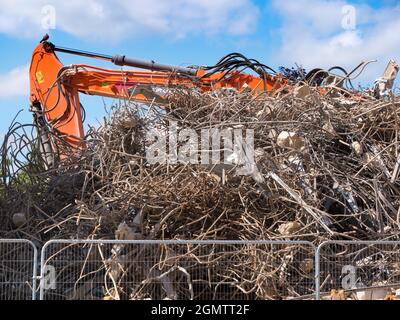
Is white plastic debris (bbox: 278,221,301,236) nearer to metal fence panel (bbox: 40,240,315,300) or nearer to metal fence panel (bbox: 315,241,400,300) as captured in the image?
metal fence panel (bbox: 40,240,315,300)

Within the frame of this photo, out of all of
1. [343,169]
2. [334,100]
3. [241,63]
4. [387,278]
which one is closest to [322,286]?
[387,278]

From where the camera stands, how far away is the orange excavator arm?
1056 cm

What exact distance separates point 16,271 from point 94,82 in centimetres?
441

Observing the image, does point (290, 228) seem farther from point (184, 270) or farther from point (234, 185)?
point (184, 270)

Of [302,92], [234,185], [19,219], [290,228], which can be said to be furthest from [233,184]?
[19,219]

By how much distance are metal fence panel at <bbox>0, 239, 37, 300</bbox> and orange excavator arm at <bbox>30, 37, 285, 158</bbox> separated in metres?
3.21

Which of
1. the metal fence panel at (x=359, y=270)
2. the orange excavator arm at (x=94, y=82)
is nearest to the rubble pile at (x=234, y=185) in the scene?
the metal fence panel at (x=359, y=270)

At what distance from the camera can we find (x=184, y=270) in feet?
24.2

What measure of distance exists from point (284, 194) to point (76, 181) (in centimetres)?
282

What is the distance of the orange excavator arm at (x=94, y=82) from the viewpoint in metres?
10.6

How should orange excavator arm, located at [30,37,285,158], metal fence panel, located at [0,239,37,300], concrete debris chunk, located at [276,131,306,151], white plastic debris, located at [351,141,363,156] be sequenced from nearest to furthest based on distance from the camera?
1. metal fence panel, located at [0,239,37,300]
2. concrete debris chunk, located at [276,131,306,151]
3. white plastic debris, located at [351,141,363,156]
4. orange excavator arm, located at [30,37,285,158]

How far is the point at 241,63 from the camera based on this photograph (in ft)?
35.1

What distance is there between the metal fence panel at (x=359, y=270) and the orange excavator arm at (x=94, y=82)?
3.49 meters

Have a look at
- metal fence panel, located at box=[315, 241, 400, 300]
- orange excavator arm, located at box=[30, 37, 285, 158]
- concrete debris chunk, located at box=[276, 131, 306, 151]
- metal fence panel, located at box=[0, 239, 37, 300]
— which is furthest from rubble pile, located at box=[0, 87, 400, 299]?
metal fence panel, located at box=[0, 239, 37, 300]
